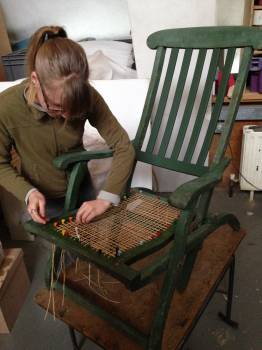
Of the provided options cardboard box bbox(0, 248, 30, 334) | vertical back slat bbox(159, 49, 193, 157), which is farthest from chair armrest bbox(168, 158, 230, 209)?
cardboard box bbox(0, 248, 30, 334)

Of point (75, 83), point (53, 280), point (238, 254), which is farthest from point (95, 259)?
point (238, 254)

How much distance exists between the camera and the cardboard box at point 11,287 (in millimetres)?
1356

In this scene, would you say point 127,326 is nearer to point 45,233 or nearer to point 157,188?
point 45,233

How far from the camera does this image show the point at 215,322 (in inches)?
52.5

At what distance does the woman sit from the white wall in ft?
5.12

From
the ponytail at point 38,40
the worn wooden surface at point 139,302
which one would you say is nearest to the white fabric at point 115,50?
the ponytail at point 38,40

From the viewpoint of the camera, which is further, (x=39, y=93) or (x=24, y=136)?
(x=24, y=136)

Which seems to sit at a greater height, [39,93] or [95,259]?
[39,93]

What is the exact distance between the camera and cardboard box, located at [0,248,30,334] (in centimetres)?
136

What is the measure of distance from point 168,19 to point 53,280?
1.42m

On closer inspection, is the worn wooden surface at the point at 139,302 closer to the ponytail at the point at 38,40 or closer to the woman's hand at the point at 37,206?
the woman's hand at the point at 37,206

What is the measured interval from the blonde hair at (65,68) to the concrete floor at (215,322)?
1025 millimetres

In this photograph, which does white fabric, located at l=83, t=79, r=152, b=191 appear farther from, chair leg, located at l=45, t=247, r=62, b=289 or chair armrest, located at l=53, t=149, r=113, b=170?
chair leg, located at l=45, t=247, r=62, b=289

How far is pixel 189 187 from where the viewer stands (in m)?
0.76
